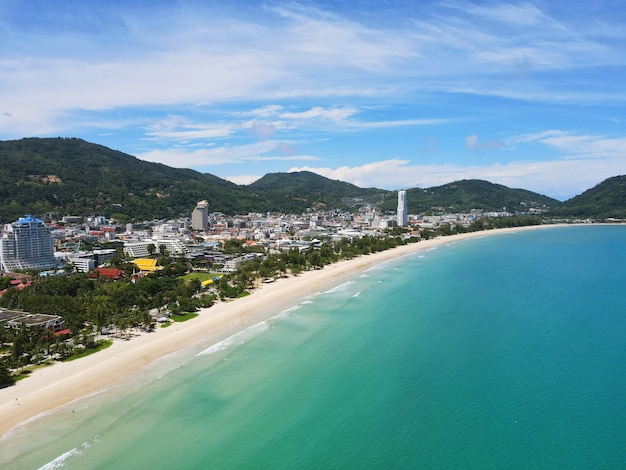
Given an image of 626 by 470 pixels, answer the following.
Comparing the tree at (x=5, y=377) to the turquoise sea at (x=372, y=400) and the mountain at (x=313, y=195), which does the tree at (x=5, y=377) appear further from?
the mountain at (x=313, y=195)

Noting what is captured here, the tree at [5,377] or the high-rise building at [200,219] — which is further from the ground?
the high-rise building at [200,219]

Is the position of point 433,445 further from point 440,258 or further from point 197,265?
point 440,258

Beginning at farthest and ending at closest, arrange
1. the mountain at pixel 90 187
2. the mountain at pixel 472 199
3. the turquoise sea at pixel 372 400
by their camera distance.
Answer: the mountain at pixel 472 199 → the mountain at pixel 90 187 → the turquoise sea at pixel 372 400

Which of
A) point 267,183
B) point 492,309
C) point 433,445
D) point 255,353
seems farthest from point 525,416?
point 267,183

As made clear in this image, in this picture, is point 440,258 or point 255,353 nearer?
point 255,353

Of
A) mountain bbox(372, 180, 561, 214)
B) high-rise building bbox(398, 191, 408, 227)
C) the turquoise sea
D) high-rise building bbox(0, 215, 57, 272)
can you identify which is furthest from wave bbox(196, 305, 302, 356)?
mountain bbox(372, 180, 561, 214)

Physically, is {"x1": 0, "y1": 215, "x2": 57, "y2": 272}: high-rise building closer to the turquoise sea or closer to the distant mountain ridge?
the turquoise sea

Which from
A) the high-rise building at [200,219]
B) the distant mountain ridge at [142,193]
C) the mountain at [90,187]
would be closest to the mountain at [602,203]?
the distant mountain ridge at [142,193]

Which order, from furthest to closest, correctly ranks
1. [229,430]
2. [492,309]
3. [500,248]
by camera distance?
[500,248]
[492,309]
[229,430]
